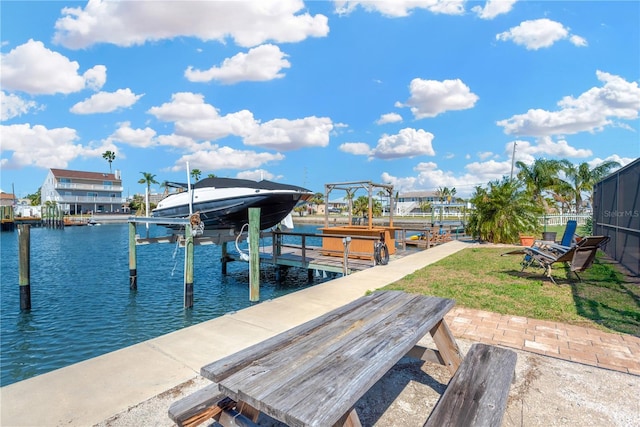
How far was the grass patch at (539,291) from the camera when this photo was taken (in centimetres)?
460

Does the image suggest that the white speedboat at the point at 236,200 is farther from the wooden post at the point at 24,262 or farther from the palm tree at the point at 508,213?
the palm tree at the point at 508,213

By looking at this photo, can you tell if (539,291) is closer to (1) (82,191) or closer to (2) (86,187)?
(2) (86,187)

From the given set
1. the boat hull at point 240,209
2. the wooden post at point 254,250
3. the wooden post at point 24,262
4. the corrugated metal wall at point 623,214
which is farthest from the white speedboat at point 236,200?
the corrugated metal wall at point 623,214

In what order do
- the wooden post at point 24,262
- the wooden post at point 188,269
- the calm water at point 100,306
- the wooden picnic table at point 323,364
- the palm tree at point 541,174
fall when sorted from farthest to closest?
the palm tree at point 541,174 → the wooden post at point 24,262 → the wooden post at point 188,269 → the calm water at point 100,306 → the wooden picnic table at point 323,364

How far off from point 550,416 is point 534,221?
1437cm

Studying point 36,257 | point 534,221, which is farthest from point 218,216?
point 36,257

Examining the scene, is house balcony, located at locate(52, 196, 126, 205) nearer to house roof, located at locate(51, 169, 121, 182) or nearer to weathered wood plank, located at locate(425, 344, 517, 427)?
house roof, located at locate(51, 169, 121, 182)

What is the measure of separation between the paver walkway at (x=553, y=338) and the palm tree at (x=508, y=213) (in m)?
11.2

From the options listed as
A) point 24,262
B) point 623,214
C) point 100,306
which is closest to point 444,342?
point 623,214

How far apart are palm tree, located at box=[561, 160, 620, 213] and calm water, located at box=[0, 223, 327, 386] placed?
35.0m

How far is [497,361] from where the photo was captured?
7.92 feet

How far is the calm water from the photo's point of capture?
250 inches

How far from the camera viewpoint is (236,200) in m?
10.3

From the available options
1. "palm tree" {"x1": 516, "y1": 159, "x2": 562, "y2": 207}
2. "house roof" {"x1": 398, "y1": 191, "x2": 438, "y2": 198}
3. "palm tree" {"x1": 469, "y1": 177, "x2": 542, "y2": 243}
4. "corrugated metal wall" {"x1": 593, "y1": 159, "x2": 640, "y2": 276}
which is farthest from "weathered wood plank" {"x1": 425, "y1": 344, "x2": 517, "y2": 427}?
"house roof" {"x1": 398, "y1": 191, "x2": 438, "y2": 198}
